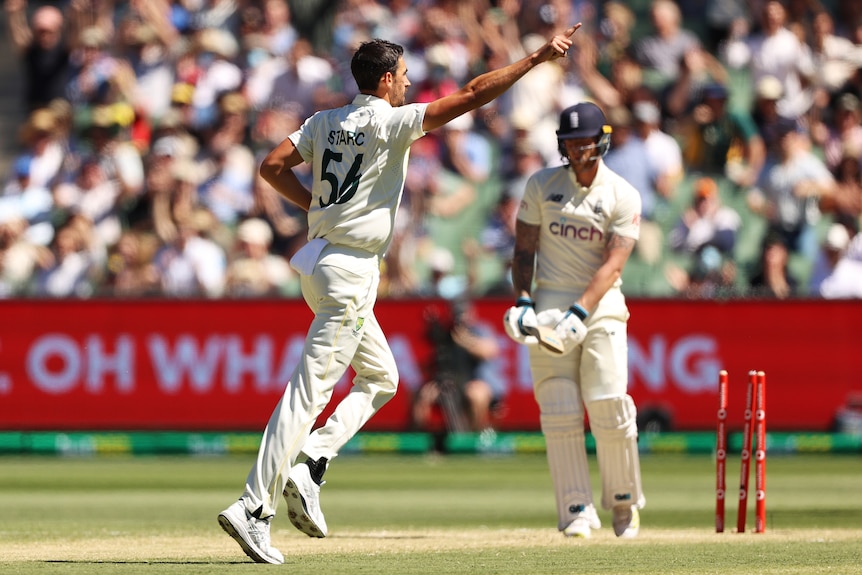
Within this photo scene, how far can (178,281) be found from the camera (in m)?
16.1

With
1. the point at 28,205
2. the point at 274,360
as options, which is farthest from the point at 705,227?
the point at 28,205

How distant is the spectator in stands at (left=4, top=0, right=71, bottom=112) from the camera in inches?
758

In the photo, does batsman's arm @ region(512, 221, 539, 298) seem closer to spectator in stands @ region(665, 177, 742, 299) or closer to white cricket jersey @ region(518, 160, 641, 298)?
white cricket jersey @ region(518, 160, 641, 298)

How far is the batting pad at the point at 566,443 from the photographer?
8.48 m

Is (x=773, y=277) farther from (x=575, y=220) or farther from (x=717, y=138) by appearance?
(x=575, y=220)

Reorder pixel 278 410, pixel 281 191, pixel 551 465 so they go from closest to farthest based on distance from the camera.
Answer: pixel 278 410, pixel 281 191, pixel 551 465

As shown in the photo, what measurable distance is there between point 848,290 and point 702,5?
16.0ft

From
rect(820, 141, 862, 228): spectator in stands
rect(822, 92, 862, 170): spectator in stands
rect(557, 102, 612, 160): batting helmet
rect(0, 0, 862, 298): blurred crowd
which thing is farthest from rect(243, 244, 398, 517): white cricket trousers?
rect(822, 92, 862, 170): spectator in stands

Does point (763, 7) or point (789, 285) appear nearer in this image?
point (789, 285)

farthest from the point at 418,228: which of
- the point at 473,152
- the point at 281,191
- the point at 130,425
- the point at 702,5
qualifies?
the point at 281,191

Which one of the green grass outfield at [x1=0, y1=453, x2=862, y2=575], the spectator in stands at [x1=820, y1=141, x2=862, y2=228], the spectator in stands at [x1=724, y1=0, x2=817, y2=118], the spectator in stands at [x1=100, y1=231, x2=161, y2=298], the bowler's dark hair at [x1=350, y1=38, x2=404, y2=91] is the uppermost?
the spectator in stands at [x1=724, y1=0, x2=817, y2=118]

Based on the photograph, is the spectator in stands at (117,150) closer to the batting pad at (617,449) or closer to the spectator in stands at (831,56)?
the spectator in stands at (831,56)

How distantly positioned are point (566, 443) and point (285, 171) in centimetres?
224

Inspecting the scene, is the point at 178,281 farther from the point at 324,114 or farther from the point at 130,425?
the point at 324,114
